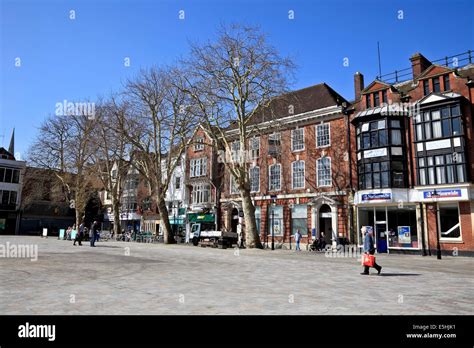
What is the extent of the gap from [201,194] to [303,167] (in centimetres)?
1668

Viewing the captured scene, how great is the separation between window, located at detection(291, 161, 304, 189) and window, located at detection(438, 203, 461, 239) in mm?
12657

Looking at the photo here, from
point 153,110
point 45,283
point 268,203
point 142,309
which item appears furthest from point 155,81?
point 142,309

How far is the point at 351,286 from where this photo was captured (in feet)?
36.0

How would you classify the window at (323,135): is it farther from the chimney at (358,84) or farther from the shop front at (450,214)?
the shop front at (450,214)

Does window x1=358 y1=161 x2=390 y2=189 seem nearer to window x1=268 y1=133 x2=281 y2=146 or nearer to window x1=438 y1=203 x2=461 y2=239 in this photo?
window x1=438 y1=203 x2=461 y2=239

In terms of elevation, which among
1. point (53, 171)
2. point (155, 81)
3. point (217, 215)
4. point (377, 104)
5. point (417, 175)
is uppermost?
point (155, 81)

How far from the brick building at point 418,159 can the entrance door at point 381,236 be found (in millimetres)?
77

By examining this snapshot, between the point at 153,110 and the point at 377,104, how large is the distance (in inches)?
817

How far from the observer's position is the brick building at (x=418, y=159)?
26.9 meters

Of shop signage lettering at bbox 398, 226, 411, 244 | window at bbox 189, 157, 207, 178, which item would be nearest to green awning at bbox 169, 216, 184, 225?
window at bbox 189, 157, 207, 178

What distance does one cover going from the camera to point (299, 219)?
1436 inches

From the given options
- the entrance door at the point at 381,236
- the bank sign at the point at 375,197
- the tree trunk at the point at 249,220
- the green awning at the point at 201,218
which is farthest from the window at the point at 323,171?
the green awning at the point at 201,218

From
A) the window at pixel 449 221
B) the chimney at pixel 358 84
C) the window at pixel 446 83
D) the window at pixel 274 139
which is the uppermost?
the chimney at pixel 358 84

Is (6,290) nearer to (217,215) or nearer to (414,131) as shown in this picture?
(414,131)
